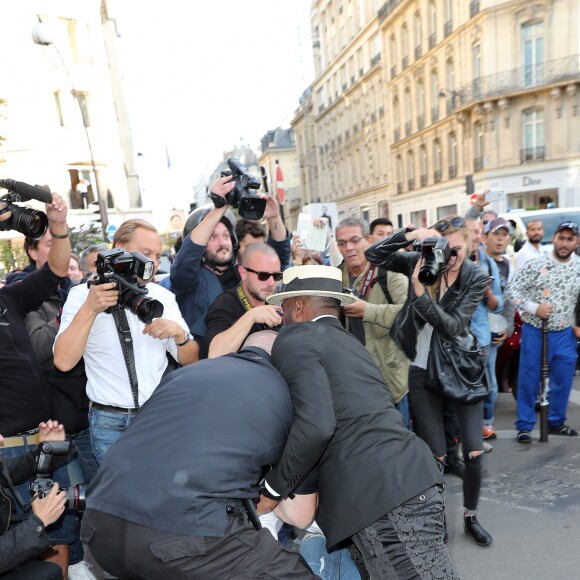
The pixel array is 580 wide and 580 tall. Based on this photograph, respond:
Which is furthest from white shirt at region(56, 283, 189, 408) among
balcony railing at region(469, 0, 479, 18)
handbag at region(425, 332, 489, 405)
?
balcony railing at region(469, 0, 479, 18)

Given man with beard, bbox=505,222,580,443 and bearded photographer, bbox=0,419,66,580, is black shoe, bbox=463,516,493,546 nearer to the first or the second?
man with beard, bbox=505,222,580,443

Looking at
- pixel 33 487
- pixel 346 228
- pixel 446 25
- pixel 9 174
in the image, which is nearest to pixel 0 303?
pixel 33 487

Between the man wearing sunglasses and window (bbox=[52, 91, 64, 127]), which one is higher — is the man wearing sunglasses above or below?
below

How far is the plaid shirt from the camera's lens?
14.8 ft

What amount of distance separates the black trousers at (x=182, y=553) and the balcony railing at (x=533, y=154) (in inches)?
1035

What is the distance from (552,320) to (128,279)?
3.73m

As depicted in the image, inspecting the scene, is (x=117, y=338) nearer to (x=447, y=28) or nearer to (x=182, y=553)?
(x=182, y=553)

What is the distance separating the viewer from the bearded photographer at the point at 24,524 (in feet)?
7.13

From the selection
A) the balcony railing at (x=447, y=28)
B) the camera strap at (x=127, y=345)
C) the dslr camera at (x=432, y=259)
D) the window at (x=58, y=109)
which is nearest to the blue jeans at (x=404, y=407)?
the dslr camera at (x=432, y=259)

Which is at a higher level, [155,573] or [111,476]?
[111,476]

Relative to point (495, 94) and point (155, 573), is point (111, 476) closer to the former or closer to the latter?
point (155, 573)

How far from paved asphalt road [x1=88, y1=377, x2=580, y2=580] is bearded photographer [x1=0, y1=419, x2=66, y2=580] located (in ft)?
3.83

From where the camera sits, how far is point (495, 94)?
24.6 meters

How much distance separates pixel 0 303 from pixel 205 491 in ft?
6.08
